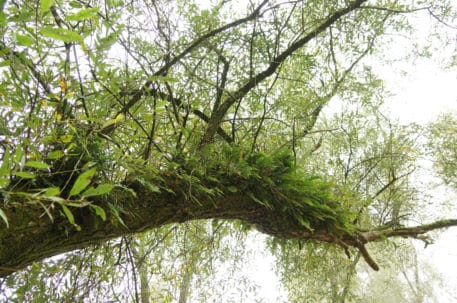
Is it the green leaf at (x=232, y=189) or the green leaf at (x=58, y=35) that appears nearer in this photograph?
the green leaf at (x=58, y=35)

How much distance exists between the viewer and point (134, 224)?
4.45 feet

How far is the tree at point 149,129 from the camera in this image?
0.94 m

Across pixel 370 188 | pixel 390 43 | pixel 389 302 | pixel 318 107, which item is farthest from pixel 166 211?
pixel 389 302

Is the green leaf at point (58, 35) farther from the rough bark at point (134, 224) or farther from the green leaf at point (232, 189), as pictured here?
the green leaf at point (232, 189)

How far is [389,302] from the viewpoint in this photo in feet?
42.4

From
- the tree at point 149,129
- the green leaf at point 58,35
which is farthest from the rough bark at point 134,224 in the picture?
the green leaf at point 58,35

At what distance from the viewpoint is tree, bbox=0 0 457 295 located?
0.94 meters

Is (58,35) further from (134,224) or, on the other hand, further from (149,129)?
(149,129)

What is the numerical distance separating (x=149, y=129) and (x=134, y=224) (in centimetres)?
49

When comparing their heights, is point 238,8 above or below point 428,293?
below

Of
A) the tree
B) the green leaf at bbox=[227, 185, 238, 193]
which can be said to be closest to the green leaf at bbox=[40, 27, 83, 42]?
the tree

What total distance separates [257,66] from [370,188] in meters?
2.37

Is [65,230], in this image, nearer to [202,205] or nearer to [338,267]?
[202,205]

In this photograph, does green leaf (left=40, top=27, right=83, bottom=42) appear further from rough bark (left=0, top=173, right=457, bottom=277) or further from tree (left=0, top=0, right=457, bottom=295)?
rough bark (left=0, top=173, right=457, bottom=277)
